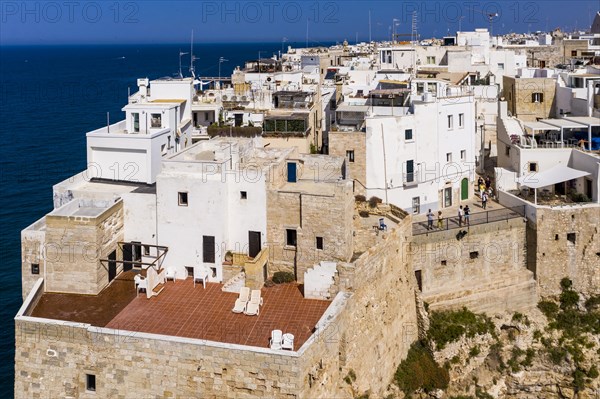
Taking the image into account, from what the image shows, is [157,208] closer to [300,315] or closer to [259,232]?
[259,232]

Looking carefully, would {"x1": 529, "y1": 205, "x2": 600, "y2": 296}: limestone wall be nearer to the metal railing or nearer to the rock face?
the metal railing

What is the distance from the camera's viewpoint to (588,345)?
33.3m

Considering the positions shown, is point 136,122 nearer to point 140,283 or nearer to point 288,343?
point 140,283

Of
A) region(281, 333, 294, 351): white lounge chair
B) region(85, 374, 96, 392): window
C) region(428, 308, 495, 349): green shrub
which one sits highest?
region(281, 333, 294, 351): white lounge chair

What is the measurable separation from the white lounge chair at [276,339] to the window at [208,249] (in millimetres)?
6482

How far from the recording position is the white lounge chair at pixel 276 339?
21.6 m

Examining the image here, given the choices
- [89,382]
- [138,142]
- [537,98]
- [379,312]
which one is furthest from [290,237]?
[537,98]

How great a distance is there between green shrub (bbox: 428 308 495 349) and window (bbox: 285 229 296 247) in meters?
Answer: 8.74

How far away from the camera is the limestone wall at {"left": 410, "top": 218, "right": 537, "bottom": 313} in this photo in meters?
32.7

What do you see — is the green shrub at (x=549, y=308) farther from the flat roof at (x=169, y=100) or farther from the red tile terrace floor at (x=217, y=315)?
the flat roof at (x=169, y=100)

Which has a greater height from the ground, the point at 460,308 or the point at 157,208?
the point at 157,208

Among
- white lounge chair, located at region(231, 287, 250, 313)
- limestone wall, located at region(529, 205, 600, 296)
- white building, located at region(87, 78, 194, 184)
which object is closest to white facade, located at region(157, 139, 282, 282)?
white lounge chair, located at region(231, 287, 250, 313)

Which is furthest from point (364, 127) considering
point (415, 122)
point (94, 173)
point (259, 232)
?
point (94, 173)

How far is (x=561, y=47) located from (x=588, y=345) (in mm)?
42862
